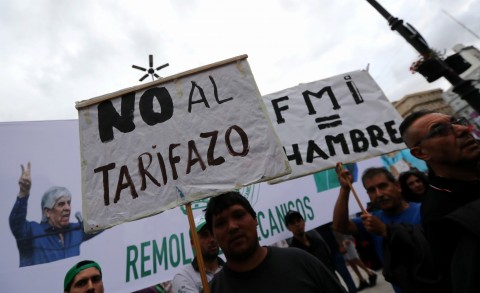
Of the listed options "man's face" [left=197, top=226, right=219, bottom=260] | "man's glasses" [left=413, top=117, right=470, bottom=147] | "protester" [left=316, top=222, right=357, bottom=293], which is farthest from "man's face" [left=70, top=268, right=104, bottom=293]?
"protester" [left=316, top=222, right=357, bottom=293]

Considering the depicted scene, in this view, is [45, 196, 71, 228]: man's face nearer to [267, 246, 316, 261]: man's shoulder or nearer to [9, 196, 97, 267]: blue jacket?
[9, 196, 97, 267]: blue jacket

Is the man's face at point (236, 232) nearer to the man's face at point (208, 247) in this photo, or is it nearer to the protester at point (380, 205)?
the man's face at point (208, 247)

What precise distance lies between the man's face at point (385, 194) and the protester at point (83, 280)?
7.98ft

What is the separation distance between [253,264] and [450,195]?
3.46 feet

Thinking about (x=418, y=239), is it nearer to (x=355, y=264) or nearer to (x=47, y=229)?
(x=47, y=229)

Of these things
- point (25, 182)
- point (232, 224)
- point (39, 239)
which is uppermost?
point (25, 182)

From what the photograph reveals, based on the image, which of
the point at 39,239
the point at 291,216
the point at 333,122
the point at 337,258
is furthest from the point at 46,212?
the point at 337,258

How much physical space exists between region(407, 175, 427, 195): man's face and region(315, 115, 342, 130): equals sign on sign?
0.99 m

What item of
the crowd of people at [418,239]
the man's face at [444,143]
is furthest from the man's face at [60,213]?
the man's face at [444,143]

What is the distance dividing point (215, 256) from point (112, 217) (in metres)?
1.15

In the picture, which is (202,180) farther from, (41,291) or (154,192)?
(41,291)

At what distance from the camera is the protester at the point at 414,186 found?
2789 millimetres

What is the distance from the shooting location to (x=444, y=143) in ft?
4.96

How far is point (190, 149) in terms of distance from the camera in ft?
6.27
